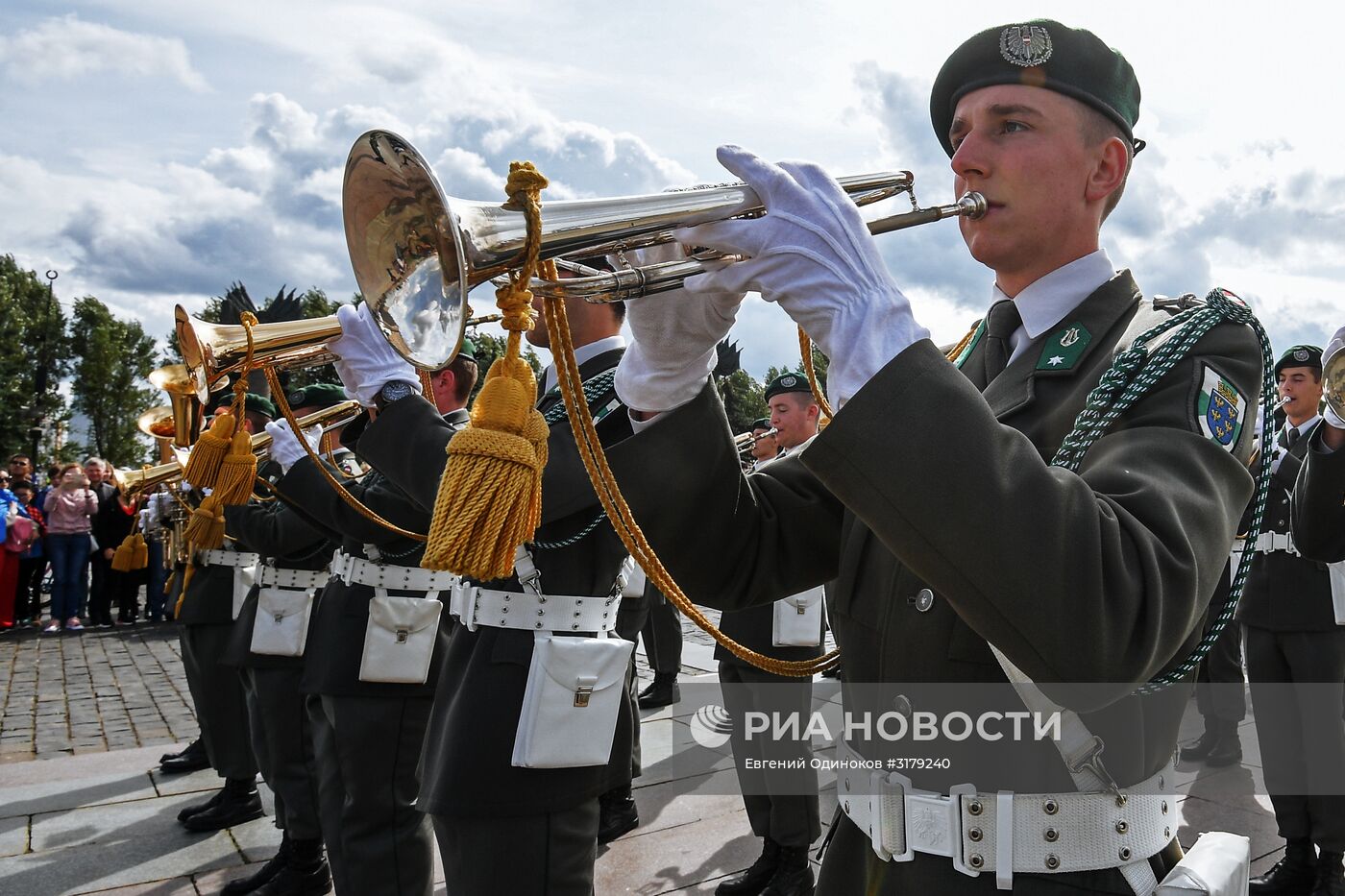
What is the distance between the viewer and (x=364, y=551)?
427cm

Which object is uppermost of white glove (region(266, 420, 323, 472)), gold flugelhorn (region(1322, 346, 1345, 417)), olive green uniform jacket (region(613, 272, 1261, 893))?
gold flugelhorn (region(1322, 346, 1345, 417))

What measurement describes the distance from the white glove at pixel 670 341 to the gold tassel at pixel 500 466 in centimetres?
27

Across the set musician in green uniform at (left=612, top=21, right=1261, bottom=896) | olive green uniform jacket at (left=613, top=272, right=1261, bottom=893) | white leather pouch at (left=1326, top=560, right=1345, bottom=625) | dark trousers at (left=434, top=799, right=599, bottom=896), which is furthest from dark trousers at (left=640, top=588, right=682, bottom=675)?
olive green uniform jacket at (left=613, top=272, right=1261, bottom=893)

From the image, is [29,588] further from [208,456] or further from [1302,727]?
[1302,727]

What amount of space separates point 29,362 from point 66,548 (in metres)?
35.0

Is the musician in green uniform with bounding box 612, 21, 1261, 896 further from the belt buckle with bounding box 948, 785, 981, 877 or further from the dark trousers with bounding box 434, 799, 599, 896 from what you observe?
the dark trousers with bounding box 434, 799, 599, 896

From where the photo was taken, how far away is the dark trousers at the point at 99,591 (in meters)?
13.0

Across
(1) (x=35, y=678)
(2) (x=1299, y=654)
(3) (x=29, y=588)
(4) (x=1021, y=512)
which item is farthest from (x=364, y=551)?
(3) (x=29, y=588)

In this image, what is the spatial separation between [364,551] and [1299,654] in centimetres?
420

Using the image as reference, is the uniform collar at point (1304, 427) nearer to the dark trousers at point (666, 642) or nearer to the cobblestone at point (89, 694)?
the dark trousers at point (666, 642)

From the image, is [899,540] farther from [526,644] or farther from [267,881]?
[267,881]

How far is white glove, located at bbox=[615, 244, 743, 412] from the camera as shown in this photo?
5.66 ft

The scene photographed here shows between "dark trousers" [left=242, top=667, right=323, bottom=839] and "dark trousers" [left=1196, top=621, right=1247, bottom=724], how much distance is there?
4.72 metres

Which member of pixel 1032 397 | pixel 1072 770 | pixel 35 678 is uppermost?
pixel 1032 397
